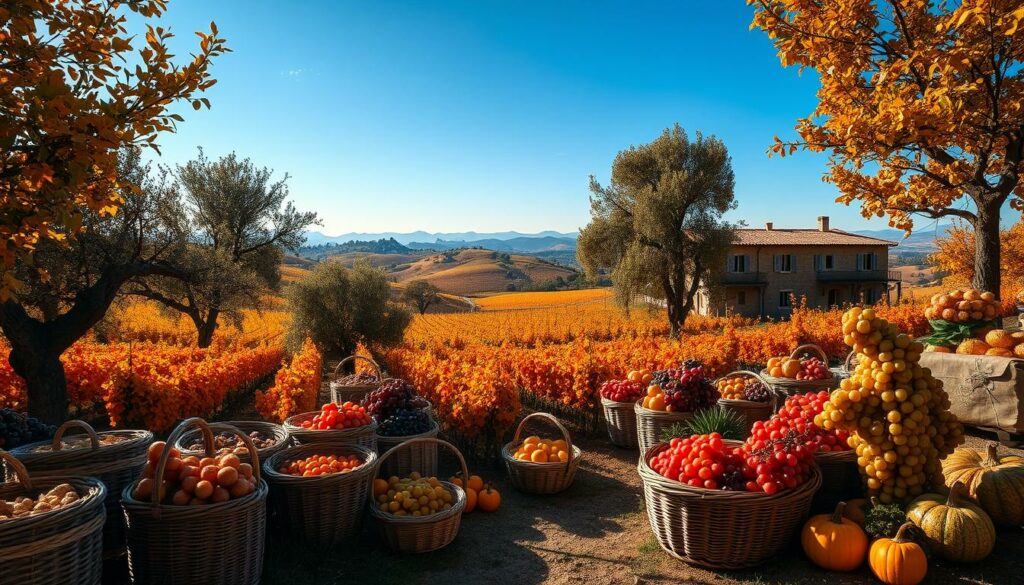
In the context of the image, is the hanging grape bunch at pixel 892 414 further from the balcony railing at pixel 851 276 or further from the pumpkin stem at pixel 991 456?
the balcony railing at pixel 851 276

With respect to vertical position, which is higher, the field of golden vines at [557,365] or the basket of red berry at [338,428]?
the basket of red berry at [338,428]

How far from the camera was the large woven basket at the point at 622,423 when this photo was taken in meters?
8.15

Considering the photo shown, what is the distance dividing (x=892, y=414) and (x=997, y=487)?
1.33 m

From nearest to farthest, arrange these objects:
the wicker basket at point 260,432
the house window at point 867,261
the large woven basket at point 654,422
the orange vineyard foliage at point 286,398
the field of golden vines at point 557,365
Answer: the wicker basket at point 260,432, the large woven basket at point 654,422, the field of golden vines at point 557,365, the orange vineyard foliage at point 286,398, the house window at point 867,261

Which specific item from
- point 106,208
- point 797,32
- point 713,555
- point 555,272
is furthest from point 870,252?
point 555,272

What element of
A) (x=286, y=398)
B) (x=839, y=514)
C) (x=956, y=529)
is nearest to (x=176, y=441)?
(x=286, y=398)

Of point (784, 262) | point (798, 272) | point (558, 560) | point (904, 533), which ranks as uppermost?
point (784, 262)

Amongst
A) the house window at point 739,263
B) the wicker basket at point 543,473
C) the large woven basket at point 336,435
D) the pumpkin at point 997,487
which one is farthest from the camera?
the house window at point 739,263

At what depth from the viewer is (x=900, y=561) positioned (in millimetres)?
3934

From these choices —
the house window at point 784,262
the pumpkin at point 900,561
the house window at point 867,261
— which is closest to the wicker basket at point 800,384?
the pumpkin at point 900,561

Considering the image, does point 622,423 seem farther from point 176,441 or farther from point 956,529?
point 176,441

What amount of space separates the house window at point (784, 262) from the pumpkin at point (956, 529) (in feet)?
124

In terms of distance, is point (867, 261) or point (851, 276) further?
point (867, 261)

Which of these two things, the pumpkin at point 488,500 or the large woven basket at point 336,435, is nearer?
the large woven basket at point 336,435
